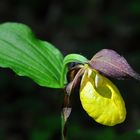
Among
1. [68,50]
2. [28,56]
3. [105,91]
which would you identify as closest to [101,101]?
[105,91]

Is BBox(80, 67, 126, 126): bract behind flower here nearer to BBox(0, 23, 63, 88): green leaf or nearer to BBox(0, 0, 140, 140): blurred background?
BBox(0, 23, 63, 88): green leaf

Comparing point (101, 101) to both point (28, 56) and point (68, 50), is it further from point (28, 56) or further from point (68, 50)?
point (68, 50)

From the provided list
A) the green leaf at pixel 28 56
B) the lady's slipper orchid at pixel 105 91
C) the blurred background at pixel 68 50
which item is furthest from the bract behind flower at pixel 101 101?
the blurred background at pixel 68 50

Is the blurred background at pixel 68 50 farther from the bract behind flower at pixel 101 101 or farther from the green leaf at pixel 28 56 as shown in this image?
the bract behind flower at pixel 101 101

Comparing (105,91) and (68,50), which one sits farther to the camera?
(68,50)

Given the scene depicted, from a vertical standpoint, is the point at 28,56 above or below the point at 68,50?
above

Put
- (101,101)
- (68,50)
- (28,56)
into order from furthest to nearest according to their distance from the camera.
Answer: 1. (68,50)
2. (28,56)
3. (101,101)

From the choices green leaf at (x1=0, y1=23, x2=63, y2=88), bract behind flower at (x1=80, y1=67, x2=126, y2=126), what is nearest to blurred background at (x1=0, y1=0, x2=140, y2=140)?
green leaf at (x1=0, y1=23, x2=63, y2=88)
